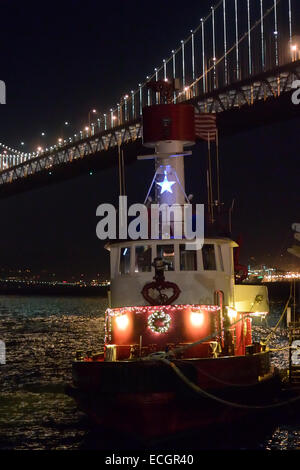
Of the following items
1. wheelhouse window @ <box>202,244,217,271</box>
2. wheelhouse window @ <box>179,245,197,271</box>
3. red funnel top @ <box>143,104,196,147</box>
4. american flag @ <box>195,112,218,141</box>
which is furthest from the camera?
american flag @ <box>195,112,218,141</box>

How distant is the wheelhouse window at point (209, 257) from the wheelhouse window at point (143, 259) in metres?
1.11

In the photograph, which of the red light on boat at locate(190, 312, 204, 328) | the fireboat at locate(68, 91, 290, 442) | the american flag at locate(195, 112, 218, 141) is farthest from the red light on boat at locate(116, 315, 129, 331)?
the american flag at locate(195, 112, 218, 141)

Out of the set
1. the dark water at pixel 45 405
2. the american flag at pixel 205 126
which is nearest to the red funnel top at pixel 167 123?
the american flag at pixel 205 126

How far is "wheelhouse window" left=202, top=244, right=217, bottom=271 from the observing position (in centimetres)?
1619

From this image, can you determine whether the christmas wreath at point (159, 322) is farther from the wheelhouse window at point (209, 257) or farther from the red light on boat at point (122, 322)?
the wheelhouse window at point (209, 257)

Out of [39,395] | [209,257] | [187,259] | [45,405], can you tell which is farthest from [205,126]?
[39,395]

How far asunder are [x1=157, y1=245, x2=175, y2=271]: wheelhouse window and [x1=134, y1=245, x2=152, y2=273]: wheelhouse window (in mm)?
208

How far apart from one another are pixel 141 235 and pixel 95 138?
6315cm

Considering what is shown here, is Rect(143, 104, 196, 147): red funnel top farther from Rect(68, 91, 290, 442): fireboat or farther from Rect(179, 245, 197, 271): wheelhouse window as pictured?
Rect(179, 245, 197, 271): wheelhouse window

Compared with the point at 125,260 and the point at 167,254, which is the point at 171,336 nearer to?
the point at 167,254

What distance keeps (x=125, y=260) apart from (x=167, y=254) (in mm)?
954

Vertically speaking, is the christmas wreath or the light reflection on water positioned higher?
the christmas wreath

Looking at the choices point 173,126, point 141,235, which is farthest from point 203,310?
point 173,126

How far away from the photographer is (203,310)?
15.6 m
